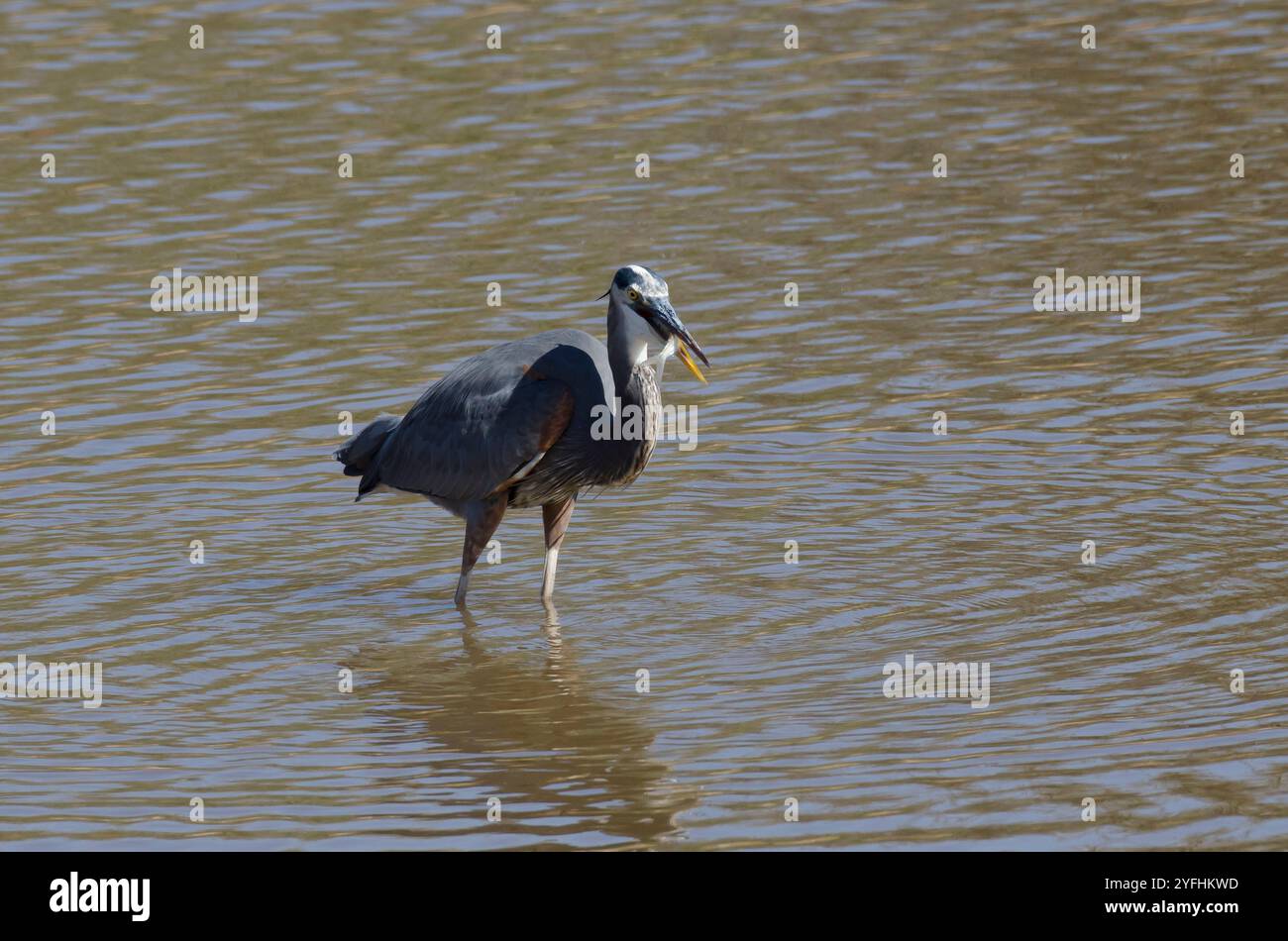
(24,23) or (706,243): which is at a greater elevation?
(24,23)

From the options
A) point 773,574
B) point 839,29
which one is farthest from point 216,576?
point 839,29

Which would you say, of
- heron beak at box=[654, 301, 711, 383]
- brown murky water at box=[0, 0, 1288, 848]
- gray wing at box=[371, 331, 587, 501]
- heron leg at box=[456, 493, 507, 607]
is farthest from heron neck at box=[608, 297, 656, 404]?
brown murky water at box=[0, 0, 1288, 848]

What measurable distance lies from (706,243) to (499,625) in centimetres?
696

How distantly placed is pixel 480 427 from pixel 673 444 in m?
2.91

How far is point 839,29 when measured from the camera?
80.2 feet

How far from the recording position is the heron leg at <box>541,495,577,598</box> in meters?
12.3

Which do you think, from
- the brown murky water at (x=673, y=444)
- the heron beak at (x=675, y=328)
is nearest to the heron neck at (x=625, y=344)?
the heron beak at (x=675, y=328)

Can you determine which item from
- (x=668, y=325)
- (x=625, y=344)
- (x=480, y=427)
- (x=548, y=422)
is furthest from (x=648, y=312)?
(x=480, y=427)

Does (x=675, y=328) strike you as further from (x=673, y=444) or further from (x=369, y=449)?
(x=673, y=444)

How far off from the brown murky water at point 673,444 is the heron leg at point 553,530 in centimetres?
27

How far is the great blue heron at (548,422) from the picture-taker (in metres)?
11.6

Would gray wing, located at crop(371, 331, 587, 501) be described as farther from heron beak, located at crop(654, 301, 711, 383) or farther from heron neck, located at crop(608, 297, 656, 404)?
heron beak, located at crop(654, 301, 711, 383)

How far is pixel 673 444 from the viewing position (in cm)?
1486

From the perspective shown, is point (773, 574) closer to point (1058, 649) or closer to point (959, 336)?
point (1058, 649)
